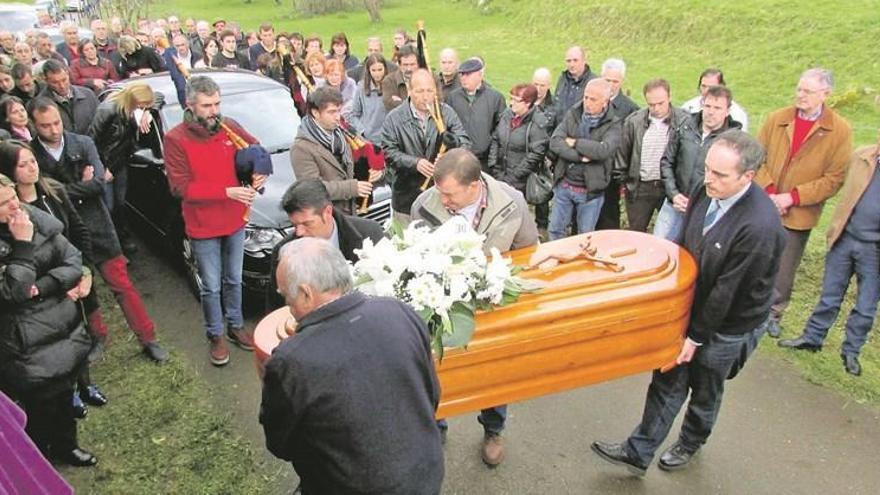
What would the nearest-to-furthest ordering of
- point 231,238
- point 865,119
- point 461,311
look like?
point 461,311
point 231,238
point 865,119

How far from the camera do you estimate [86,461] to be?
386 centimetres

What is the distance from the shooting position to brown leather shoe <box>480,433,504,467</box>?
12.5 ft

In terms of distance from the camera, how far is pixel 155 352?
4.95 metres

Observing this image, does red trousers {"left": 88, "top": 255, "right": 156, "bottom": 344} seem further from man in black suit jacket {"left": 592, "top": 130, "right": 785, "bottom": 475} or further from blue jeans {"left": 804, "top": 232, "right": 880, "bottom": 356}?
blue jeans {"left": 804, "top": 232, "right": 880, "bottom": 356}

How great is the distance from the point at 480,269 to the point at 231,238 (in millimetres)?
2531

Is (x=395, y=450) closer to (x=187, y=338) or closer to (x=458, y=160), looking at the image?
(x=458, y=160)

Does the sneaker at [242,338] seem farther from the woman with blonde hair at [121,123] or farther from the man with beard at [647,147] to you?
the man with beard at [647,147]

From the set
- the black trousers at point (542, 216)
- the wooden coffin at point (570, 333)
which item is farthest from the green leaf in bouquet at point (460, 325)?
the black trousers at point (542, 216)

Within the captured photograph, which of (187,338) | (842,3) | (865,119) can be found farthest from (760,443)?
(842,3)

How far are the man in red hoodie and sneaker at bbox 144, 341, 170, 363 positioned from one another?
368 millimetres

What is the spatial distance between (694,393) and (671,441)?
59 cm

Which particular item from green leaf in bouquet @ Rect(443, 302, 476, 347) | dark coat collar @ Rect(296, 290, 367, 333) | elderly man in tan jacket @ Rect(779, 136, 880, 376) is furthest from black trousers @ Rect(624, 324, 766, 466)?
dark coat collar @ Rect(296, 290, 367, 333)

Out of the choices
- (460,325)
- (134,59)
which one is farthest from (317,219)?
(134,59)

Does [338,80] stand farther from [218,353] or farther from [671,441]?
[671,441]
